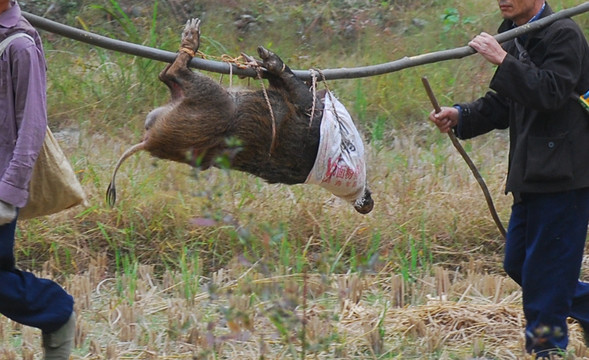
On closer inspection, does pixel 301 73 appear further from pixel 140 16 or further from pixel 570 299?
pixel 140 16

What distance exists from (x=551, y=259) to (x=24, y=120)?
7.24 ft

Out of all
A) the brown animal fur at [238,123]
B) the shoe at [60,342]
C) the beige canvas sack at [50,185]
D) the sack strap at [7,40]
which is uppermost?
the sack strap at [7,40]

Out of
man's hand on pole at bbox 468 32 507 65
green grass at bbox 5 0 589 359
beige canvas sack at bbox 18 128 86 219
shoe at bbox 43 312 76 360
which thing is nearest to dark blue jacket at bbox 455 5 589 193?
man's hand on pole at bbox 468 32 507 65

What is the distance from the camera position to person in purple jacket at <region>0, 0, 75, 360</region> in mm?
3408

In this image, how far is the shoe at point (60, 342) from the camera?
3.76m

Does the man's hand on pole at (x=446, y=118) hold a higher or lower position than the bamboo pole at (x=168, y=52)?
lower

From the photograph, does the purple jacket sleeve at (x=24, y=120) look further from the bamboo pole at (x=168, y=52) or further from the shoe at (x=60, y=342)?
the shoe at (x=60, y=342)

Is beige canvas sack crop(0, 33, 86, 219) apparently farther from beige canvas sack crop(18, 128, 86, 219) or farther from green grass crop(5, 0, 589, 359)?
green grass crop(5, 0, 589, 359)

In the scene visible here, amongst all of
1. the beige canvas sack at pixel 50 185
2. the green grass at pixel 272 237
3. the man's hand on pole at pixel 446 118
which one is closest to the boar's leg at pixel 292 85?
the green grass at pixel 272 237

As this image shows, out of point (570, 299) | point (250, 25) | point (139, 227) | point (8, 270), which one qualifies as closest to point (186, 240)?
point (139, 227)

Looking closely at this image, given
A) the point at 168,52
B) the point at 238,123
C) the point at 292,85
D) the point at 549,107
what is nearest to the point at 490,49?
the point at 549,107

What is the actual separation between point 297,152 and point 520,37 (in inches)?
43.2

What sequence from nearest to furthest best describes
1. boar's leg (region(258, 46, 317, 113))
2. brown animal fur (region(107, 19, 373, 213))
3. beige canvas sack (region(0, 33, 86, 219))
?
1. beige canvas sack (region(0, 33, 86, 219))
2. brown animal fur (region(107, 19, 373, 213))
3. boar's leg (region(258, 46, 317, 113))

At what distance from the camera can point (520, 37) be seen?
4066mm
